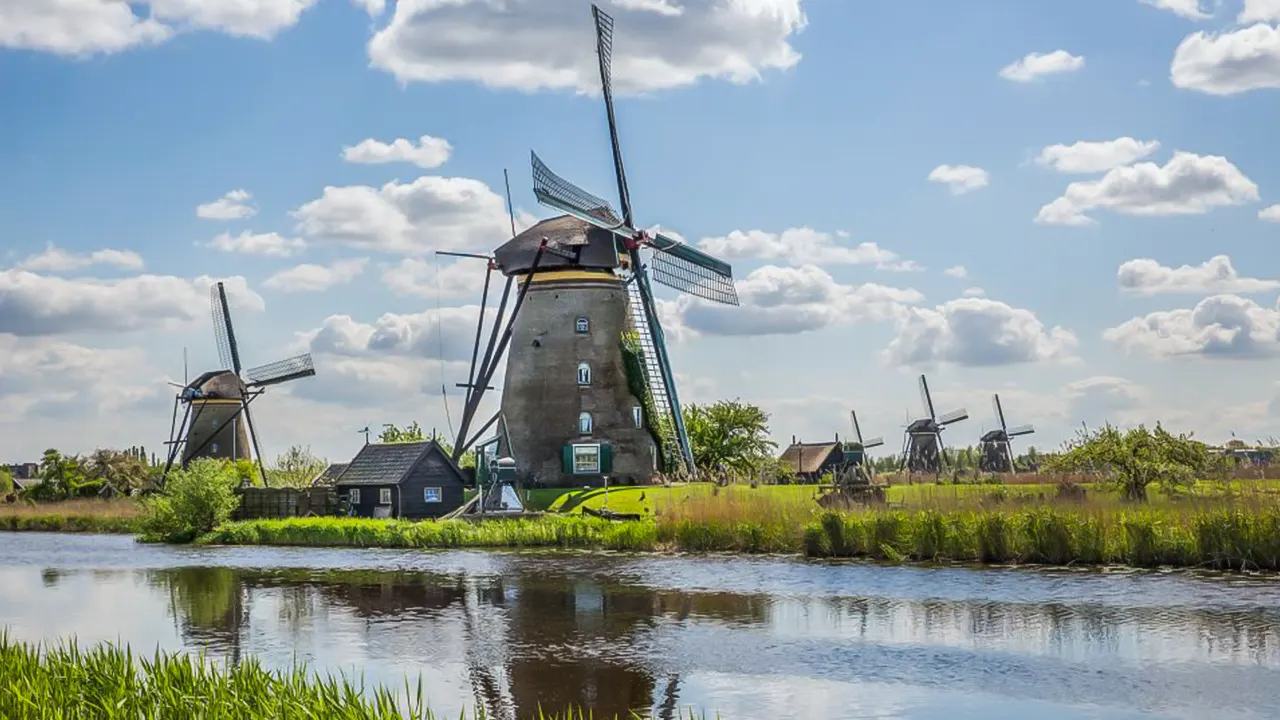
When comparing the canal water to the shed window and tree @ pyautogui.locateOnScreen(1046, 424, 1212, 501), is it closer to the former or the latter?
tree @ pyautogui.locateOnScreen(1046, 424, 1212, 501)

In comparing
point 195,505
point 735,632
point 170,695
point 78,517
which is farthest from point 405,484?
point 170,695

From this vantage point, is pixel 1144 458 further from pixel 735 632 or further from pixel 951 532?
pixel 735 632

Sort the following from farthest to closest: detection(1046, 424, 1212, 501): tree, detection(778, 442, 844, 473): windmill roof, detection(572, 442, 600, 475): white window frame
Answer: detection(778, 442, 844, 473): windmill roof
detection(572, 442, 600, 475): white window frame
detection(1046, 424, 1212, 501): tree

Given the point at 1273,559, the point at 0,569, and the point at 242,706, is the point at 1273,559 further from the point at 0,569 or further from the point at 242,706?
the point at 0,569

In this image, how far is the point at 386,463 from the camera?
119 ft

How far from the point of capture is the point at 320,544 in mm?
33031

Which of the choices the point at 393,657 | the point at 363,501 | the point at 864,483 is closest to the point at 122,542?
the point at 363,501

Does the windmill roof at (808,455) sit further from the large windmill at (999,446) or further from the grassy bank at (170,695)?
the grassy bank at (170,695)

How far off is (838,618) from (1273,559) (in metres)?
7.22

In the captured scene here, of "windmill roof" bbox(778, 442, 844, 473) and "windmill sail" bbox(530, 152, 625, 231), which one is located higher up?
"windmill sail" bbox(530, 152, 625, 231)

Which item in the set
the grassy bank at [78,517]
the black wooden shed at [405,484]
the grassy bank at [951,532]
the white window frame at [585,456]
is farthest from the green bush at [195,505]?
the white window frame at [585,456]

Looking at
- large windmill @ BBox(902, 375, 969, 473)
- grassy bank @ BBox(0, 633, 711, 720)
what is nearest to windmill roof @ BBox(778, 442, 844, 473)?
large windmill @ BBox(902, 375, 969, 473)

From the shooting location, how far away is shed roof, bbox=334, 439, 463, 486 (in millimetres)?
Result: 35500

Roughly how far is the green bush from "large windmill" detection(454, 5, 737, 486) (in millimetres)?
6748
